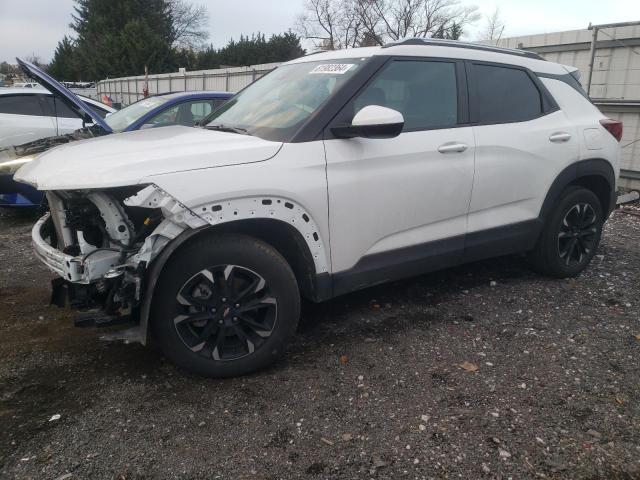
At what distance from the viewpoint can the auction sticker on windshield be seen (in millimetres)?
3299

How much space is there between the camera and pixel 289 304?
2.96 metres

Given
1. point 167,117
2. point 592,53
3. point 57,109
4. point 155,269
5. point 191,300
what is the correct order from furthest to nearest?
1. point 592,53
2. point 57,109
3. point 167,117
4. point 191,300
5. point 155,269

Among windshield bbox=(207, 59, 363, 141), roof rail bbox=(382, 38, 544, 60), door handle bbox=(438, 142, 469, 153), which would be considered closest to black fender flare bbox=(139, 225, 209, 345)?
windshield bbox=(207, 59, 363, 141)

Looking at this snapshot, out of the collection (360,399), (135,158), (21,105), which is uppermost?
(21,105)

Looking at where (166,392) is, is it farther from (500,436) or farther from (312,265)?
(500,436)

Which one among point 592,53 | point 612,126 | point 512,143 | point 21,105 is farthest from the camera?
point 592,53

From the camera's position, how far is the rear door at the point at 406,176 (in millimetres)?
3084

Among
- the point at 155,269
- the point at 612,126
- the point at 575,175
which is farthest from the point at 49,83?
the point at 612,126

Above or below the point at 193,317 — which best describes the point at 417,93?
above

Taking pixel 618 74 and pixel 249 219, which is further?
pixel 618 74

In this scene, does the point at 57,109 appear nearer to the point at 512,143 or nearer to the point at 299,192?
the point at 299,192

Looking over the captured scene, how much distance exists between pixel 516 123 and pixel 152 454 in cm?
329

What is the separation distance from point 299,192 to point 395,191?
2.26 feet

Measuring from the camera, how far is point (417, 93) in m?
3.46
